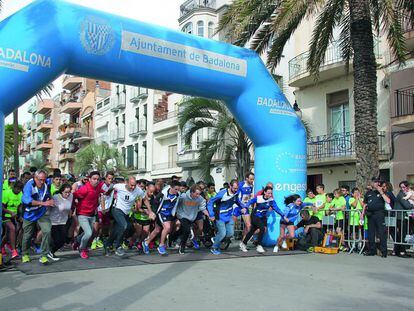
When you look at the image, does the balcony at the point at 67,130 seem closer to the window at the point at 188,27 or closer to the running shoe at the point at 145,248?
the window at the point at 188,27

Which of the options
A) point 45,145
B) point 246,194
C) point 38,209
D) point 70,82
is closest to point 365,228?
point 246,194

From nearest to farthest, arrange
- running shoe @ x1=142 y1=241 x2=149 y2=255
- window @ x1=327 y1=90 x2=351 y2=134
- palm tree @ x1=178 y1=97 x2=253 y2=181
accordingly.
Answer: running shoe @ x1=142 y1=241 x2=149 y2=255, palm tree @ x1=178 y1=97 x2=253 y2=181, window @ x1=327 y1=90 x2=351 y2=134

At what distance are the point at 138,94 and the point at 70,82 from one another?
2185 centimetres

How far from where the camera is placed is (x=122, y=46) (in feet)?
31.5

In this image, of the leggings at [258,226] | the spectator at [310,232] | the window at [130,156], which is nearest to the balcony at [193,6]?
the window at [130,156]

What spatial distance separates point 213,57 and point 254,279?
5.41 m

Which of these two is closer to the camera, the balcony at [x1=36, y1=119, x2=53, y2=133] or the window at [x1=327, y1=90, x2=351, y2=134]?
the window at [x1=327, y1=90, x2=351, y2=134]

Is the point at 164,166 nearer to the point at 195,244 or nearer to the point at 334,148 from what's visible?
the point at 334,148

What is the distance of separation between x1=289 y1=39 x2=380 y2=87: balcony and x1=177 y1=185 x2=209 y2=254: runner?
34.0 ft

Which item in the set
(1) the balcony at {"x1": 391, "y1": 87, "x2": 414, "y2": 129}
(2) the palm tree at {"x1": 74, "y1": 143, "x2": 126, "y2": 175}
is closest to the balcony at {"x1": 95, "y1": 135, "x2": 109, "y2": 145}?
(2) the palm tree at {"x1": 74, "y1": 143, "x2": 126, "y2": 175}

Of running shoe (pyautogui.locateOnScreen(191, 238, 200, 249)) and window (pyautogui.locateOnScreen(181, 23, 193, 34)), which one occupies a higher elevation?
window (pyautogui.locateOnScreen(181, 23, 193, 34))

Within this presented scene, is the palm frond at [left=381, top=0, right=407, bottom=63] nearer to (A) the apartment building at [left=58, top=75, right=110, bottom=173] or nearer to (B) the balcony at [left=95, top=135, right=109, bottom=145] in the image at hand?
(B) the balcony at [left=95, top=135, right=109, bottom=145]

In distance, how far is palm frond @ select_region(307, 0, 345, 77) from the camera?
13730mm

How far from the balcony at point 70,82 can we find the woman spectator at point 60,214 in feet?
165
